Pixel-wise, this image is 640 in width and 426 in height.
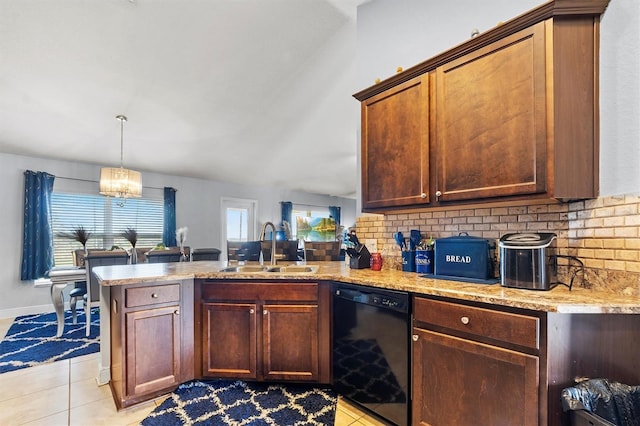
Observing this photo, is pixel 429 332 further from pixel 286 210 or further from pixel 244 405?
pixel 286 210

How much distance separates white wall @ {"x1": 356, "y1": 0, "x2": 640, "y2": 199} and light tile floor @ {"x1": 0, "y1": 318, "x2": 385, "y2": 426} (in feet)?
6.10

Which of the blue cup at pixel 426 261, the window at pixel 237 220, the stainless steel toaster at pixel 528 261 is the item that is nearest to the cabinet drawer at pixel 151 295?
the blue cup at pixel 426 261

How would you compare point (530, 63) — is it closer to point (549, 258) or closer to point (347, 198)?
point (549, 258)

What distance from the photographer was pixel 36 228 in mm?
4082

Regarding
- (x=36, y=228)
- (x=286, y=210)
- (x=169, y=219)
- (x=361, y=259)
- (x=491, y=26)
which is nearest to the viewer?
(x=491, y=26)

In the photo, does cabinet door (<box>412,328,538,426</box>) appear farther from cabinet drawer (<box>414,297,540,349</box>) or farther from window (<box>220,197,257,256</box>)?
window (<box>220,197,257,256</box>)

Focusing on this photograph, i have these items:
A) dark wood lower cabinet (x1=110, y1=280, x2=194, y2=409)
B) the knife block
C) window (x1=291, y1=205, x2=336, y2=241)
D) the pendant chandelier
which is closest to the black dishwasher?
the knife block

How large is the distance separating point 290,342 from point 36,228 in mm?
4217

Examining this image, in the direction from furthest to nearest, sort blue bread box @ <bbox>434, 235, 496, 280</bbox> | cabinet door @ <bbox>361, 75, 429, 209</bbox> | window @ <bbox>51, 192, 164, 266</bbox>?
window @ <bbox>51, 192, 164, 266</bbox>, cabinet door @ <bbox>361, 75, 429, 209</bbox>, blue bread box @ <bbox>434, 235, 496, 280</bbox>

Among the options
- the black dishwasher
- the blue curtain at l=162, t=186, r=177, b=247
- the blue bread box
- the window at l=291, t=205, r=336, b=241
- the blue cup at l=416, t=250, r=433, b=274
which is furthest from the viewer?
the window at l=291, t=205, r=336, b=241

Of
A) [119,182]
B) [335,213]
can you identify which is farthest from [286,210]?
[119,182]

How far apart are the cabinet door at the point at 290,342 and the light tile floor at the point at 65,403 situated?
33cm

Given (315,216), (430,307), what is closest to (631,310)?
(430,307)

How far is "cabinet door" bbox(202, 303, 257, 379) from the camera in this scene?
2.13m
